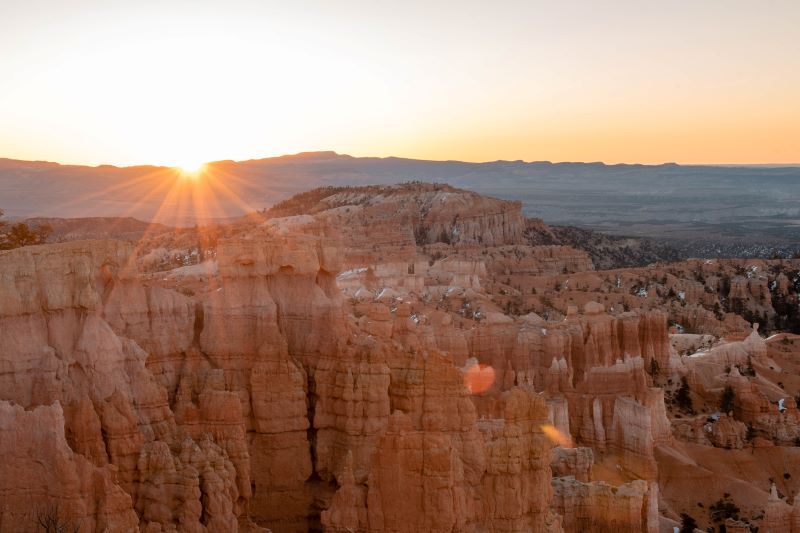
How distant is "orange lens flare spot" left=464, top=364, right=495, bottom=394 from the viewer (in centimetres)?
3291

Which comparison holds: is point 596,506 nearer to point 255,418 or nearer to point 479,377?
point 255,418

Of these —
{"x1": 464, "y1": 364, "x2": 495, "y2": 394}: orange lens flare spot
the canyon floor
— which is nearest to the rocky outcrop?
the canyon floor

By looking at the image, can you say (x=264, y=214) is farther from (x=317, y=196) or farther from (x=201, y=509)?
(x=201, y=509)

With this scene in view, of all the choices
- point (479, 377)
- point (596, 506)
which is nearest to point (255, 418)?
point (596, 506)

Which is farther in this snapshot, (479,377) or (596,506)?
(479,377)

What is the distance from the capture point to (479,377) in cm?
3372

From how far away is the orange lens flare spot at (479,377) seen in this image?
3291 centimetres

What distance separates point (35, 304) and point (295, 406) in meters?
5.16

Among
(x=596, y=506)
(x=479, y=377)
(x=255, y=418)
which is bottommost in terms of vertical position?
(x=479, y=377)

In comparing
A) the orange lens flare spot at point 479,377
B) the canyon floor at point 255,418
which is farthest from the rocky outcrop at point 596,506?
the orange lens flare spot at point 479,377

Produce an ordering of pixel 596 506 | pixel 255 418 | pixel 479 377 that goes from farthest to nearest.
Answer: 1. pixel 479 377
2. pixel 596 506
3. pixel 255 418

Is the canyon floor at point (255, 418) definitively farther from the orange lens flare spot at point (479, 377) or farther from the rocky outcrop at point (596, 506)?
the orange lens flare spot at point (479, 377)

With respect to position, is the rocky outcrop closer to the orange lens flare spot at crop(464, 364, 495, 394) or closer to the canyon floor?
the canyon floor

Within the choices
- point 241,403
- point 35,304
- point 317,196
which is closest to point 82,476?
→ point 35,304
